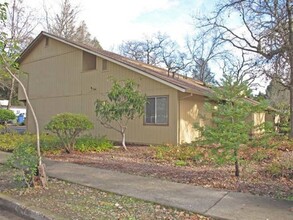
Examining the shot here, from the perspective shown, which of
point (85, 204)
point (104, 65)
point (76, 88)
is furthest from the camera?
point (76, 88)

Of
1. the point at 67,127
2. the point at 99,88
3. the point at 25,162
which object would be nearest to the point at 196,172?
the point at 25,162

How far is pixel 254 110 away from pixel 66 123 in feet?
23.7

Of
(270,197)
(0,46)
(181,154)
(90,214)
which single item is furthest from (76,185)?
(181,154)

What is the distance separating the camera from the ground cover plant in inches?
190

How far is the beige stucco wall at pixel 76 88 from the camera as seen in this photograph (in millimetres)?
14105

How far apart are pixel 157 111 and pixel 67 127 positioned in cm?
440

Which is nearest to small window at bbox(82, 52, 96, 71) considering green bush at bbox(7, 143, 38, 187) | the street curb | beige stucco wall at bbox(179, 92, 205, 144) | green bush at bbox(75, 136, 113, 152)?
green bush at bbox(75, 136, 113, 152)

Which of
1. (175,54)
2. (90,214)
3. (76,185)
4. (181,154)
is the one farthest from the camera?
(175,54)

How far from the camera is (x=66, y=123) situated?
11695 mm

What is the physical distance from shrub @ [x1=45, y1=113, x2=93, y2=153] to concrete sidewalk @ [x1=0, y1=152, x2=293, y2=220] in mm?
3726

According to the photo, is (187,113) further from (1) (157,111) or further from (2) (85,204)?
(2) (85,204)

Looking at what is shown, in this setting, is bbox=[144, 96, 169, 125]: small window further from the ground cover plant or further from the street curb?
the street curb

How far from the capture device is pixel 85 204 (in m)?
5.37

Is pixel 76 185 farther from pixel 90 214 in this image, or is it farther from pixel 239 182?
pixel 239 182
